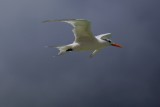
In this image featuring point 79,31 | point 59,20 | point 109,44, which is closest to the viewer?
point 59,20

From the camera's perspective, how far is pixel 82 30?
18047 mm

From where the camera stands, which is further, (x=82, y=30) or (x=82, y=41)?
(x=82, y=41)

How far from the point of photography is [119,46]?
20.5 meters

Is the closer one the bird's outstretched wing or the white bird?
the bird's outstretched wing

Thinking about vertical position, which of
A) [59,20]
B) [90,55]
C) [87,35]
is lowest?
[90,55]

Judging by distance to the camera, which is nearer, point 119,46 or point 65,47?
point 65,47

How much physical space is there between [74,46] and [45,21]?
5132mm

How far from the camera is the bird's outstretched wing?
17031 mm

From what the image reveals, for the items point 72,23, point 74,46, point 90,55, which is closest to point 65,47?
point 74,46

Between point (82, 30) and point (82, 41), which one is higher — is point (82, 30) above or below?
above

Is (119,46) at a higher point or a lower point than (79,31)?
lower

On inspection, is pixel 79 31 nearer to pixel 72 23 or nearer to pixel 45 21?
pixel 72 23

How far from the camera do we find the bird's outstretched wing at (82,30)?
1703cm

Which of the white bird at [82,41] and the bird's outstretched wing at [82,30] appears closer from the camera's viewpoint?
the bird's outstretched wing at [82,30]
